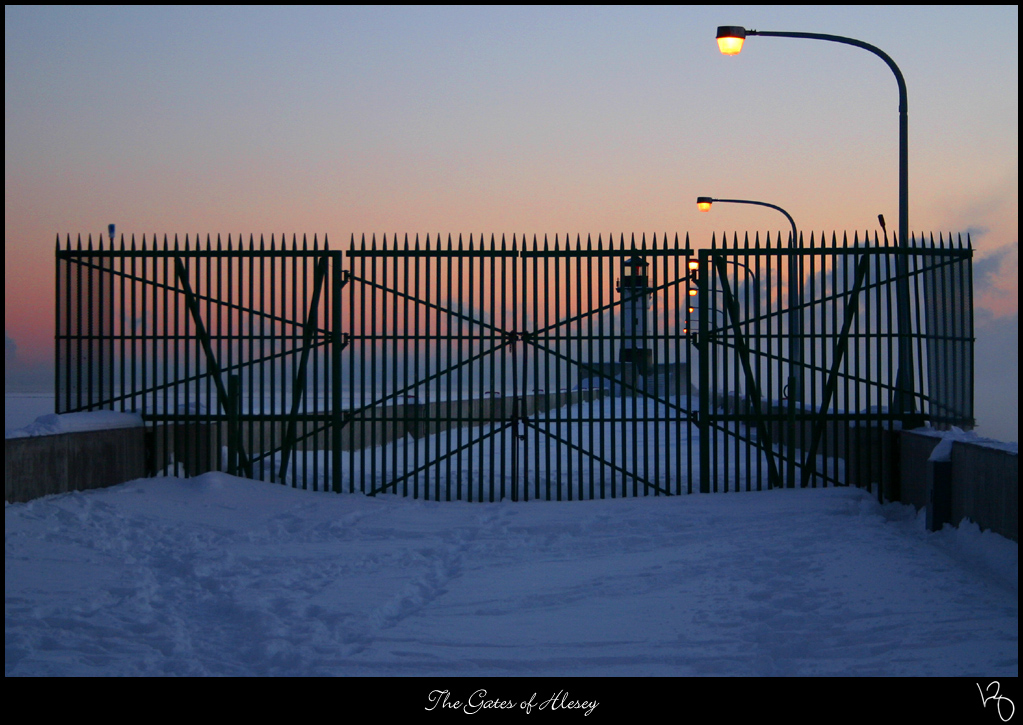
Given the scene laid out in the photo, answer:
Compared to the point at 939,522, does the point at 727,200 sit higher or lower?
higher

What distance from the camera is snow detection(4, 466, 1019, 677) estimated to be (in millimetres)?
5516

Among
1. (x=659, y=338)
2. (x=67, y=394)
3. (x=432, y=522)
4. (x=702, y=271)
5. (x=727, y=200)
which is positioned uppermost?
(x=727, y=200)

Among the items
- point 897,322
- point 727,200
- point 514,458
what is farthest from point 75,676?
point 727,200

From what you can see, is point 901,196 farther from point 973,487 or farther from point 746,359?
point 973,487

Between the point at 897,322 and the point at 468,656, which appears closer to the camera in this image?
the point at 468,656

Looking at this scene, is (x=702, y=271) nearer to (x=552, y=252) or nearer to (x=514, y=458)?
(x=552, y=252)

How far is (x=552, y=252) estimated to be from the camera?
11.5 m

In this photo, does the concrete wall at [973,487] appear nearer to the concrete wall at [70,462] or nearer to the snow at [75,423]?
the concrete wall at [70,462]

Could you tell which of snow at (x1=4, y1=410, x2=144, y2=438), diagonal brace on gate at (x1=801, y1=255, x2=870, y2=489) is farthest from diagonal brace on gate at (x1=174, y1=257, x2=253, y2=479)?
diagonal brace on gate at (x1=801, y1=255, x2=870, y2=489)

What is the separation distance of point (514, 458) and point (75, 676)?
703 centimetres

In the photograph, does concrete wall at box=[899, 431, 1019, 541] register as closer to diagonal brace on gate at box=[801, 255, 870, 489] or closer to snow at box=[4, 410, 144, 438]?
diagonal brace on gate at box=[801, 255, 870, 489]

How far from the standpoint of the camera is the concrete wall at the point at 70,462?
31.2 ft

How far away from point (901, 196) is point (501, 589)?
808 centimetres

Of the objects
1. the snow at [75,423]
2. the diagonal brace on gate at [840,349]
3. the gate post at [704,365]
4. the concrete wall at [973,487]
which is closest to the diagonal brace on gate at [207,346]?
the snow at [75,423]
